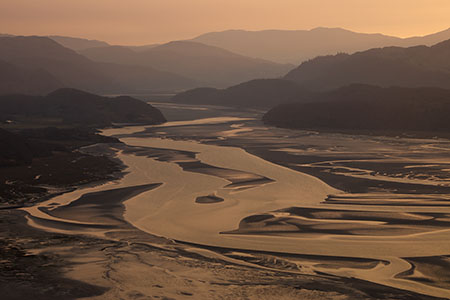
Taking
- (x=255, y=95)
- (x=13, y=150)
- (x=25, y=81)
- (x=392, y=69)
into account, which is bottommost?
(x=13, y=150)

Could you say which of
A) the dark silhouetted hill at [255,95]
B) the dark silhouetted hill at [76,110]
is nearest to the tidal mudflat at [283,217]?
the dark silhouetted hill at [76,110]

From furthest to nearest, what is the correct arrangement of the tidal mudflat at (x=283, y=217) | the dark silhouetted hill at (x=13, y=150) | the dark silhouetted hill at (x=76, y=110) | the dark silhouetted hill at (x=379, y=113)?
the dark silhouetted hill at (x=76, y=110), the dark silhouetted hill at (x=379, y=113), the dark silhouetted hill at (x=13, y=150), the tidal mudflat at (x=283, y=217)

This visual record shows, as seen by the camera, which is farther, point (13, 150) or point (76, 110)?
point (76, 110)

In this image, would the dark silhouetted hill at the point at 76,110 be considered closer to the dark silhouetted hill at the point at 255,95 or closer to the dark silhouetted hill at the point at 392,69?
the dark silhouetted hill at the point at 255,95

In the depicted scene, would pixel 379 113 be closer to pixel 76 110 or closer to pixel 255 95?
pixel 76 110

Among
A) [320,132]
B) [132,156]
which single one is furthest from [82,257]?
[320,132]

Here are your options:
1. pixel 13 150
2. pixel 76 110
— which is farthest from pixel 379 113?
pixel 13 150
